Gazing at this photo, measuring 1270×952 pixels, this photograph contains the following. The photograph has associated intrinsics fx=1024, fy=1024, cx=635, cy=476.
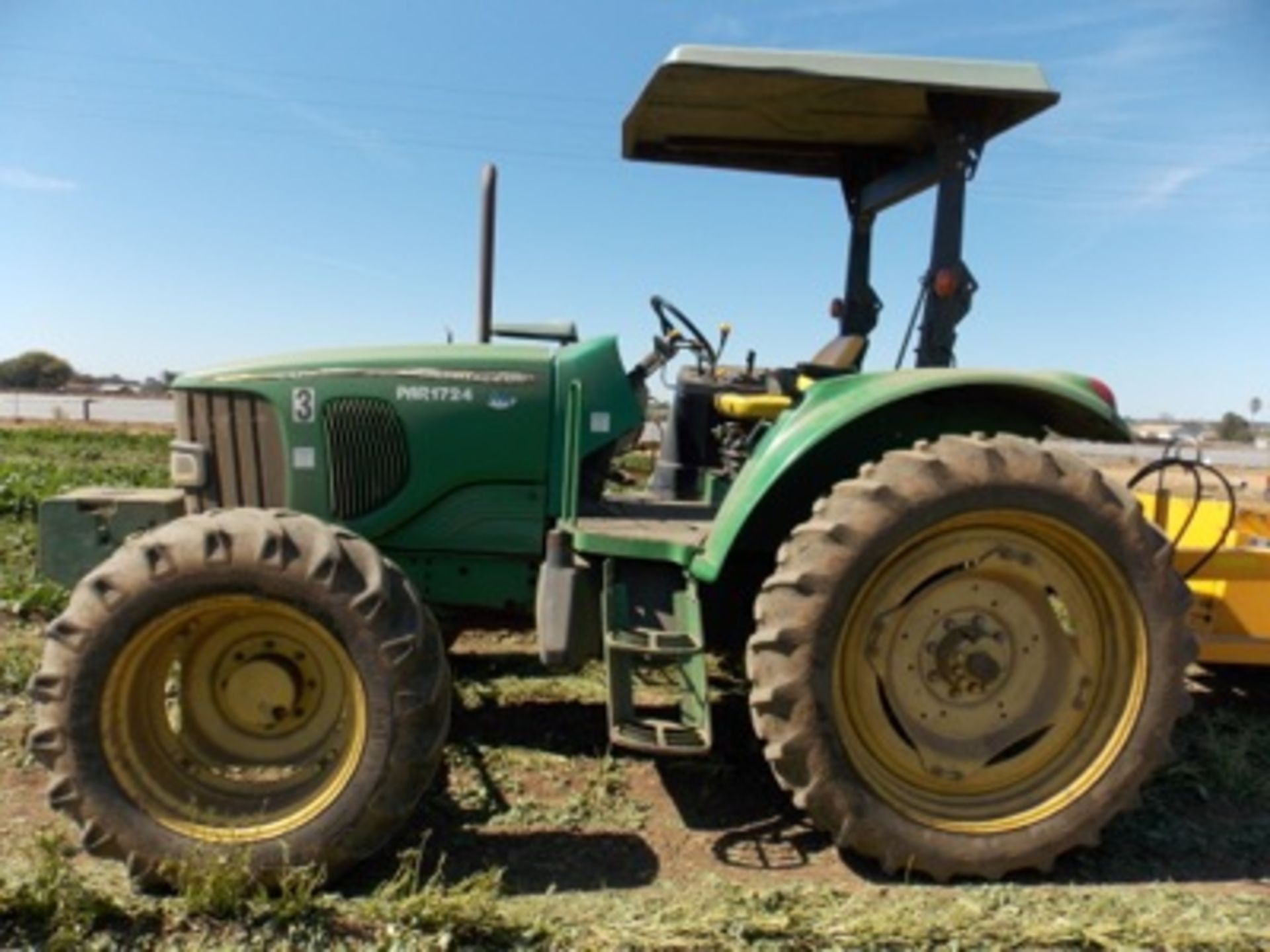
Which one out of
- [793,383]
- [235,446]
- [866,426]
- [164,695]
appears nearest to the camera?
[164,695]

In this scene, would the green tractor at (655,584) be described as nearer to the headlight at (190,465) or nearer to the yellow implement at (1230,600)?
the headlight at (190,465)

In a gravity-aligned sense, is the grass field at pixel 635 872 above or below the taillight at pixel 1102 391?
below

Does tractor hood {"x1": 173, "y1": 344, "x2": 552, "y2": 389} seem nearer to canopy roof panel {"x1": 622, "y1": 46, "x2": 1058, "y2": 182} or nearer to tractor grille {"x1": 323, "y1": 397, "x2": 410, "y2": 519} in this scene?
tractor grille {"x1": 323, "y1": 397, "x2": 410, "y2": 519}

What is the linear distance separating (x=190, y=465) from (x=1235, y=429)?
77.9 m

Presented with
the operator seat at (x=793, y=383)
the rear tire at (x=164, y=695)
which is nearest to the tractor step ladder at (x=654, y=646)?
the rear tire at (x=164, y=695)

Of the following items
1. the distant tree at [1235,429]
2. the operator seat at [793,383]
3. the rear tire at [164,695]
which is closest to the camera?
the rear tire at [164,695]

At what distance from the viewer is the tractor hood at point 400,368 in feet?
12.0

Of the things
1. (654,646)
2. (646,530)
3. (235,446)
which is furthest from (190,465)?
(654,646)

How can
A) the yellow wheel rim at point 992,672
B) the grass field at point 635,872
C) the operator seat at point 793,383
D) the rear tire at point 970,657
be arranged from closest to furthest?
the grass field at point 635,872 < the rear tire at point 970,657 < the yellow wheel rim at point 992,672 < the operator seat at point 793,383

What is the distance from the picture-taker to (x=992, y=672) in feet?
10.3

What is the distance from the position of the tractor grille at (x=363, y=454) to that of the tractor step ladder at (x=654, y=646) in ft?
2.92

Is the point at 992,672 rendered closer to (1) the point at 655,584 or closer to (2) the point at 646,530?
(1) the point at 655,584

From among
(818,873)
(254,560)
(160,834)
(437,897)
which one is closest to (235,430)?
(254,560)

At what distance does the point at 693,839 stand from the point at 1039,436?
1841 mm
